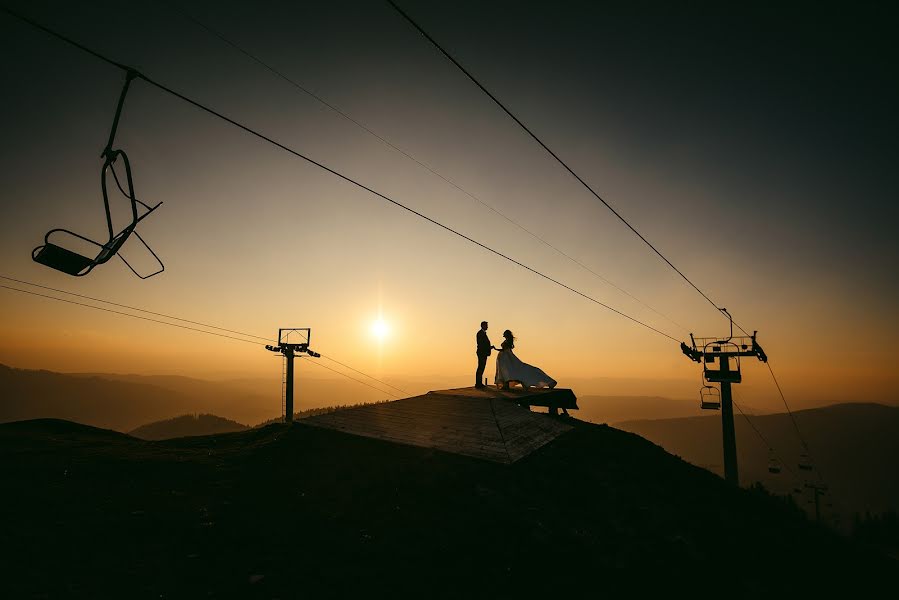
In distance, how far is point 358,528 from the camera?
6789mm

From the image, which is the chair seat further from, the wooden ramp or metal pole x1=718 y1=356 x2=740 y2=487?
metal pole x1=718 y1=356 x2=740 y2=487

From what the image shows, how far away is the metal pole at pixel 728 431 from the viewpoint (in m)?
23.1

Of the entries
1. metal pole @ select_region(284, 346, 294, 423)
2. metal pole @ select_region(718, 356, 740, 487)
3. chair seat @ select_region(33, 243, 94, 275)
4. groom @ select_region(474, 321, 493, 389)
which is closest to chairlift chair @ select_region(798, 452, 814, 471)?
metal pole @ select_region(718, 356, 740, 487)

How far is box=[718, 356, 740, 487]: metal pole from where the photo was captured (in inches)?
910

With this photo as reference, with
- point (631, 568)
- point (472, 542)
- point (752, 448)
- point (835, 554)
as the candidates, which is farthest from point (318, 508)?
point (752, 448)

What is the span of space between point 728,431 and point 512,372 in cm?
1822

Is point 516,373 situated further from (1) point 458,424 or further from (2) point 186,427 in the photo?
(2) point 186,427

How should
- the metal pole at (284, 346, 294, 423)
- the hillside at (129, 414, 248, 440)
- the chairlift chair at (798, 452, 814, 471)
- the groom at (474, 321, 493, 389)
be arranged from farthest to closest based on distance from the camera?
the hillside at (129, 414, 248, 440) < the chairlift chair at (798, 452, 814, 471) < the metal pole at (284, 346, 294, 423) < the groom at (474, 321, 493, 389)

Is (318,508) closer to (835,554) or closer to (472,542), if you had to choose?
(472,542)

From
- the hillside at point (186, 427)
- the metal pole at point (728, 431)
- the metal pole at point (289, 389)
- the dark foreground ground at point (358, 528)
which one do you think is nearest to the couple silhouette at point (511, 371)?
the dark foreground ground at point (358, 528)

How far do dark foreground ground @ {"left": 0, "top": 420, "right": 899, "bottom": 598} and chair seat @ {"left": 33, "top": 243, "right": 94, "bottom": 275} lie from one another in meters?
4.04

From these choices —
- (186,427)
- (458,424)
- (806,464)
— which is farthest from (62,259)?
(186,427)

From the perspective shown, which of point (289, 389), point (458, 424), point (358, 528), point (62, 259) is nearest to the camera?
point (62, 259)

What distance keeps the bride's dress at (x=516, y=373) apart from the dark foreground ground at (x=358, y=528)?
14.7 feet
